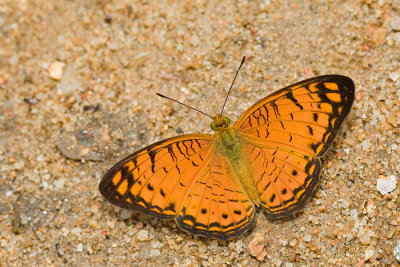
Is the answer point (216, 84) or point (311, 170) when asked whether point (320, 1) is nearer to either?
point (216, 84)

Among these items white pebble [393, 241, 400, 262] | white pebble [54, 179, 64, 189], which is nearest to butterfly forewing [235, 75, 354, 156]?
white pebble [393, 241, 400, 262]

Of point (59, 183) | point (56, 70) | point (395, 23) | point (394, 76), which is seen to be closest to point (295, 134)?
point (394, 76)

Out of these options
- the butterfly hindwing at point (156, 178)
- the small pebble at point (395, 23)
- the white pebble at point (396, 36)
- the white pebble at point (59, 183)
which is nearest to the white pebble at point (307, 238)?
the butterfly hindwing at point (156, 178)

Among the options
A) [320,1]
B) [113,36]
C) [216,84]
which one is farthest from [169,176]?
[320,1]

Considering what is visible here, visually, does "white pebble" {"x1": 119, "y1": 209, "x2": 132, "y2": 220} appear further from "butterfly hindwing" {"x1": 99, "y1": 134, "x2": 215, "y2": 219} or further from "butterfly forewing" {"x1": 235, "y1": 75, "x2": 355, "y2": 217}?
"butterfly forewing" {"x1": 235, "y1": 75, "x2": 355, "y2": 217}

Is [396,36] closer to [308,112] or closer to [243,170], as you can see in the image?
[308,112]
